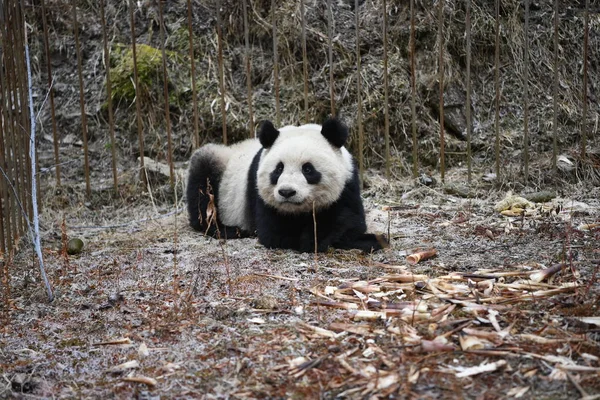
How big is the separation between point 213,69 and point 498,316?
6550mm

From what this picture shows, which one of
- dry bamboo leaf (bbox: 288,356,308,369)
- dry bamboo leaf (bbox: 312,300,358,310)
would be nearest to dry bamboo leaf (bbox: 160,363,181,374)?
dry bamboo leaf (bbox: 288,356,308,369)

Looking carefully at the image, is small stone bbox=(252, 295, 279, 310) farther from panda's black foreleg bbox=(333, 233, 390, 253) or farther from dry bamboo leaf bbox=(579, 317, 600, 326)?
dry bamboo leaf bbox=(579, 317, 600, 326)

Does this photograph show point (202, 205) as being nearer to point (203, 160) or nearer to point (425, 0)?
point (203, 160)

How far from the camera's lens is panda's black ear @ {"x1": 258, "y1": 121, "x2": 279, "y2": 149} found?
553 centimetres

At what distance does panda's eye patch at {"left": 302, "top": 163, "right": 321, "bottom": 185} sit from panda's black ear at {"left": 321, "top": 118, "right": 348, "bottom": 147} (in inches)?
14.8

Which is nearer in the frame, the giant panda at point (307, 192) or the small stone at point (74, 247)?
the giant panda at point (307, 192)

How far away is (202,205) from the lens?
660 cm

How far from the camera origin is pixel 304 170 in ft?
17.4

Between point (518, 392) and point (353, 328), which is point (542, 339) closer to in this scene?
point (518, 392)

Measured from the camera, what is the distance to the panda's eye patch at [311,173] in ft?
17.2

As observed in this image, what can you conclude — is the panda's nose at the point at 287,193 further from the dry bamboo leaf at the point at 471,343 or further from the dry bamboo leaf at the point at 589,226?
the dry bamboo leaf at the point at 589,226

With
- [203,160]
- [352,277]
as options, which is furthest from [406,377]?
[203,160]

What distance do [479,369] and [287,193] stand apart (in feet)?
8.36

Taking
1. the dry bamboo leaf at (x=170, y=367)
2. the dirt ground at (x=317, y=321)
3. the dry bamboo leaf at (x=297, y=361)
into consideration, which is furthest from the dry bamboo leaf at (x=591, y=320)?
the dry bamboo leaf at (x=170, y=367)
